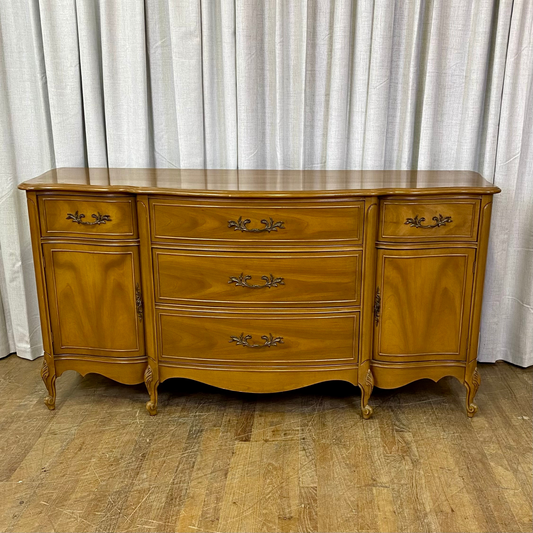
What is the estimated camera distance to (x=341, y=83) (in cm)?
266

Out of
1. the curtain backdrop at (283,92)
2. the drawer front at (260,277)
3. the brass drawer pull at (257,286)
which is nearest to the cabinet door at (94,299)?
the drawer front at (260,277)

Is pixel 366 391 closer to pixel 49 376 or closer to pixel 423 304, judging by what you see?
pixel 423 304

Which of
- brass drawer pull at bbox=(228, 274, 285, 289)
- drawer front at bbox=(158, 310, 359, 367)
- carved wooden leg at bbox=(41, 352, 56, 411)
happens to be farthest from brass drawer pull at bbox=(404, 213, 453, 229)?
carved wooden leg at bbox=(41, 352, 56, 411)

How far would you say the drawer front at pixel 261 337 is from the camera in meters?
2.37

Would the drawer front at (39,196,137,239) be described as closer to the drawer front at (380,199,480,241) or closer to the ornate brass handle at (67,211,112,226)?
the ornate brass handle at (67,211,112,226)

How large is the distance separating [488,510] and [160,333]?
130cm

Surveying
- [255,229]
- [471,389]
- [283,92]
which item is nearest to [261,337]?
[255,229]

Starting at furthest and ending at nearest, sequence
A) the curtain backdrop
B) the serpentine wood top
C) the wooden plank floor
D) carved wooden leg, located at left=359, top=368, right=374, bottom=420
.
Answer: the curtain backdrop
carved wooden leg, located at left=359, top=368, right=374, bottom=420
the serpentine wood top
the wooden plank floor

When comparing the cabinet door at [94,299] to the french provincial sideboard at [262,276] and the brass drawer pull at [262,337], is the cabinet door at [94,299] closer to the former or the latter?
the french provincial sideboard at [262,276]

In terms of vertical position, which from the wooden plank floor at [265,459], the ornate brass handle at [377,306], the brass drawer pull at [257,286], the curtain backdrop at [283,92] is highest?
the curtain backdrop at [283,92]

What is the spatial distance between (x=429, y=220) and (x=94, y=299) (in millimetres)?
1296

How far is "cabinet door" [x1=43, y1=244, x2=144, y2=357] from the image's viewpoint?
238 centimetres

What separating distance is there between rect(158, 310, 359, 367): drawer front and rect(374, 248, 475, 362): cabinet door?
0.14 m

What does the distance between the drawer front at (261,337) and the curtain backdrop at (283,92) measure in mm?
760
